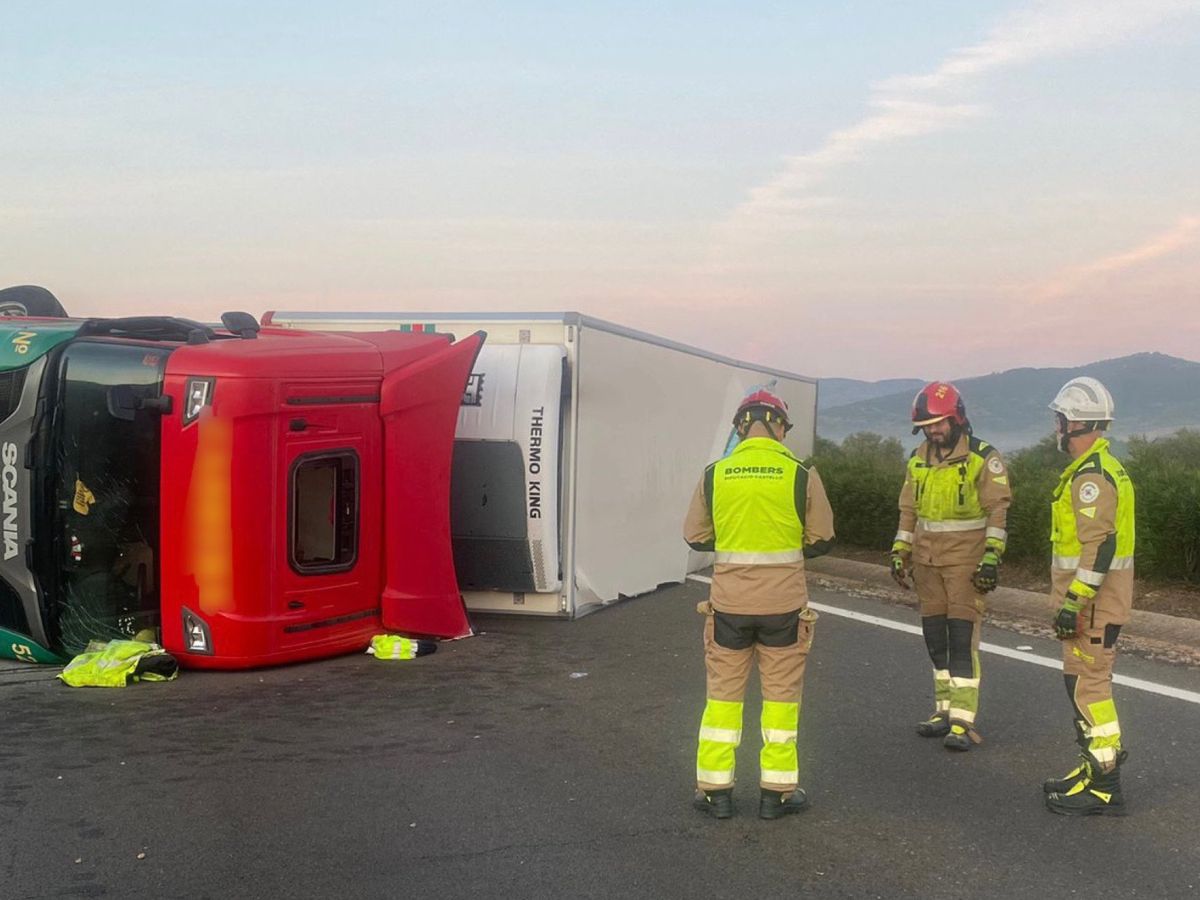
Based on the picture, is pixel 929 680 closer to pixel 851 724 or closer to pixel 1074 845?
pixel 851 724

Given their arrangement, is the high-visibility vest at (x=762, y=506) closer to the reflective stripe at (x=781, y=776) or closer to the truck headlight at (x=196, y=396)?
the reflective stripe at (x=781, y=776)

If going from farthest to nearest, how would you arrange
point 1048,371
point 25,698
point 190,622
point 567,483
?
point 1048,371
point 567,483
point 190,622
point 25,698

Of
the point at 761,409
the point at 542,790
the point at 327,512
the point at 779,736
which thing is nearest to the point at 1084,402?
the point at 761,409

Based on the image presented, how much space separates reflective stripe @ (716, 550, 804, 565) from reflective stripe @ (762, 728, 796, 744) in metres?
0.70

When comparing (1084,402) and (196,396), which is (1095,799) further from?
(196,396)

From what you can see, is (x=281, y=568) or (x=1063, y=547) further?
(x=281, y=568)

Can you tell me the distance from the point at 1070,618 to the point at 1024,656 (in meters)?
2.94

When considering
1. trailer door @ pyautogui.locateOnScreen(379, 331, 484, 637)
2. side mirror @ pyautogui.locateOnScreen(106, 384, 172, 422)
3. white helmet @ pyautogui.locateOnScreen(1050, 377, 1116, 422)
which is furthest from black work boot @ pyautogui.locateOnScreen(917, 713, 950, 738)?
side mirror @ pyautogui.locateOnScreen(106, 384, 172, 422)

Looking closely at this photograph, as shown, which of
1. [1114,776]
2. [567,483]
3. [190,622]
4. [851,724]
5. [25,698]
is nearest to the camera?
[1114,776]

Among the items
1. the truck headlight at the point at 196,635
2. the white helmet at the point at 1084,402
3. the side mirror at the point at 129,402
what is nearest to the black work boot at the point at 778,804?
the white helmet at the point at 1084,402

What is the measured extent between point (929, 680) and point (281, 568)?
408 cm

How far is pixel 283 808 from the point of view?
16.0 feet

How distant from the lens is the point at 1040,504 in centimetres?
1047

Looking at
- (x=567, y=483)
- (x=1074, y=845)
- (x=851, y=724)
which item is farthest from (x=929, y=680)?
(x=567, y=483)
